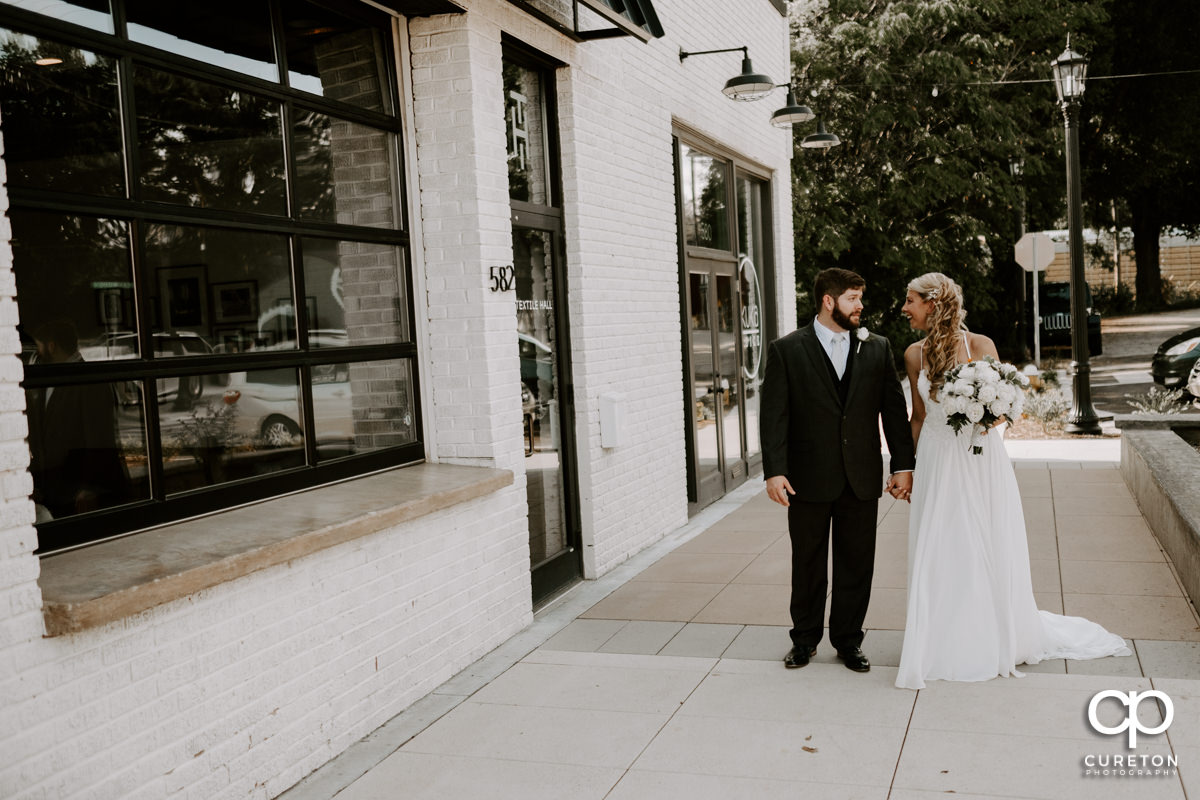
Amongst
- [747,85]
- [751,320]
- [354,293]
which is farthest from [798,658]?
[751,320]

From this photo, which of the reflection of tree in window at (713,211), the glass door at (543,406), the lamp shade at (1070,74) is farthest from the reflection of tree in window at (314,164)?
the lamp shade at (1070,74)

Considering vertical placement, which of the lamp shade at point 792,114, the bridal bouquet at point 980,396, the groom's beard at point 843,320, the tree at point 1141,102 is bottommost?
the bridal bouquet at point 980,396

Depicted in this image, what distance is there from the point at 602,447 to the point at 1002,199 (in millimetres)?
16998

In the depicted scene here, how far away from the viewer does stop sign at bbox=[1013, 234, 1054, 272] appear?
17.3m

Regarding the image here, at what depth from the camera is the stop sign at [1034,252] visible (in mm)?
17297

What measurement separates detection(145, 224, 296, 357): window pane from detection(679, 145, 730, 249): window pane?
5.78m

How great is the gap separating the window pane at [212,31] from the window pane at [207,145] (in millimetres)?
121

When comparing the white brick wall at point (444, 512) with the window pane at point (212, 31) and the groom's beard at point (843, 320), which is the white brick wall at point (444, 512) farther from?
the groom's beard at point (843, 320)

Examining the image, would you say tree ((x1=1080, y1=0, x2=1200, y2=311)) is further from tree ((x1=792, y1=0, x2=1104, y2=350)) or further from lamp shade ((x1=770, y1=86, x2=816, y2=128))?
lamp shade ((x1=770, y1=86, x2=816, y2=128))

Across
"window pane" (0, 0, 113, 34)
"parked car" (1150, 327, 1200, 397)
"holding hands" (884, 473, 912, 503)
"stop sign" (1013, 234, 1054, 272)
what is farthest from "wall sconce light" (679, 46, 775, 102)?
"parked car" (1150, 327, 1200, 397)

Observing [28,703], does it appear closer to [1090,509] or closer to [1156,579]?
[1156,579]

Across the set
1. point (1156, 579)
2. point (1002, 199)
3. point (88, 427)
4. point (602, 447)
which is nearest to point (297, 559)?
→ point (88, 427)

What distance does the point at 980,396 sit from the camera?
16.9 ft
